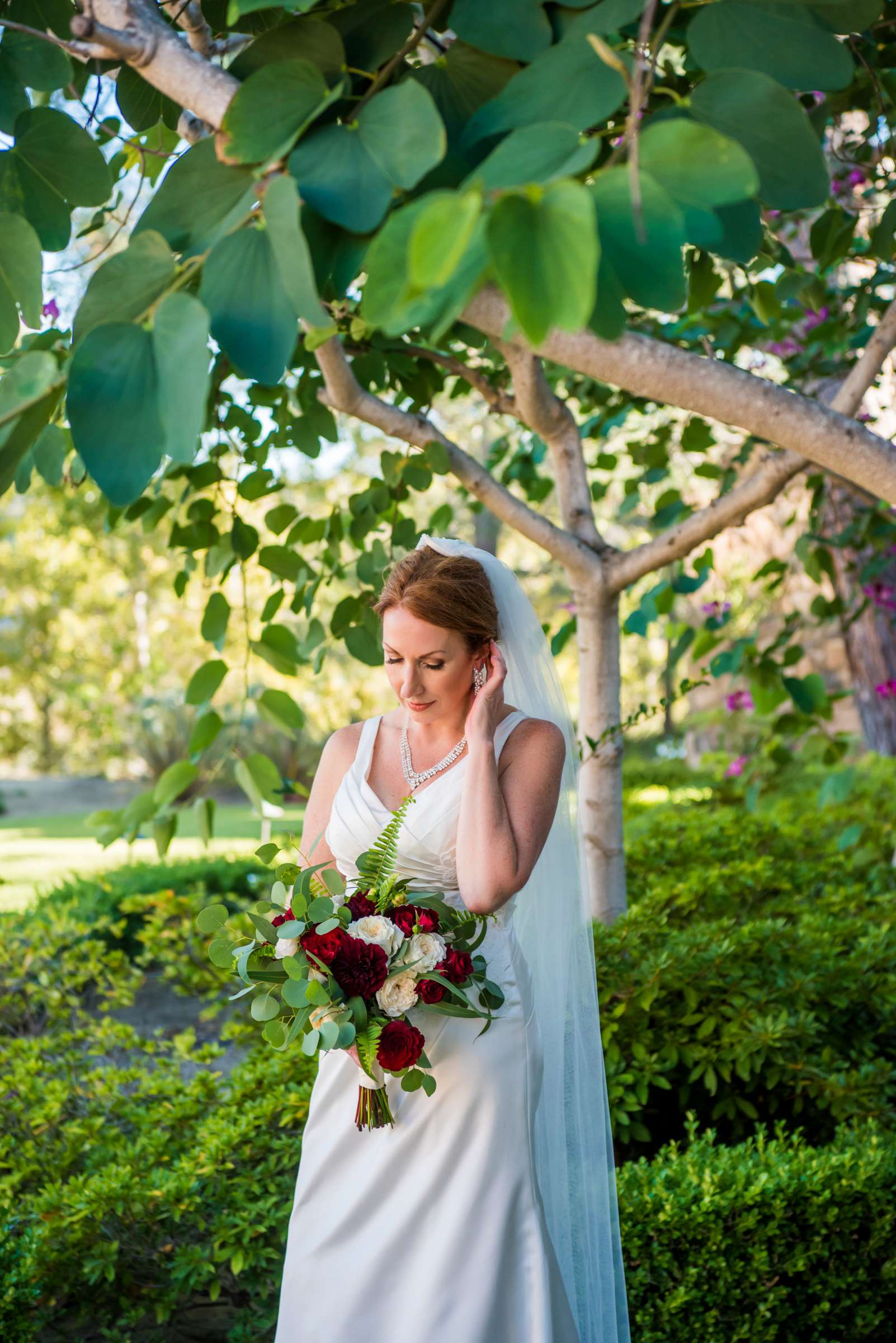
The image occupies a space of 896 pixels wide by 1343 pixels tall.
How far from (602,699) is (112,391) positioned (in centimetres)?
288

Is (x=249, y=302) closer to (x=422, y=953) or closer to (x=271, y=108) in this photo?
(x=271, y=108)

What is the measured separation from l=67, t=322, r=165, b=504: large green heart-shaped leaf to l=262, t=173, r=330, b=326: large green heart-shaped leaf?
5.7 inches

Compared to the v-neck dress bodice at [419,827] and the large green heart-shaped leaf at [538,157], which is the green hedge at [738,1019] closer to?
the v-neck dress bodice at [419,827]

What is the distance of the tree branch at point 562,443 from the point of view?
10.2 ft

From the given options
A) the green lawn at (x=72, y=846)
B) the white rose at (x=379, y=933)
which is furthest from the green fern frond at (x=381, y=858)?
the green lawn at (x=72, y=846)

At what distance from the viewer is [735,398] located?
1616 mm

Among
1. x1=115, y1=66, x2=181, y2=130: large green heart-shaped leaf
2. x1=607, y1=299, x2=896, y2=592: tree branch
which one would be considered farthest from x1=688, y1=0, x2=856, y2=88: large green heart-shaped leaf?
x1=607, y1=299, x2=896, y2=592: tree branch

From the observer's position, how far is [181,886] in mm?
7207

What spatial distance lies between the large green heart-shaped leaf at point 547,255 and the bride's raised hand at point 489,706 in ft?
5.35

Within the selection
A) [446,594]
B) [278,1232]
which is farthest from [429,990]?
[278,1232]

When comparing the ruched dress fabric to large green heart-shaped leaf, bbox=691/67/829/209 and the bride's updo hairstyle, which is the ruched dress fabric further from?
large green heart-shaped leaf, bbox=691/67/829/209

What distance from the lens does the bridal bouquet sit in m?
2.03

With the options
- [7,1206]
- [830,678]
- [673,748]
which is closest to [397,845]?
[7,1206]

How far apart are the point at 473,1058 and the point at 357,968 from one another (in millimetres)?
397
